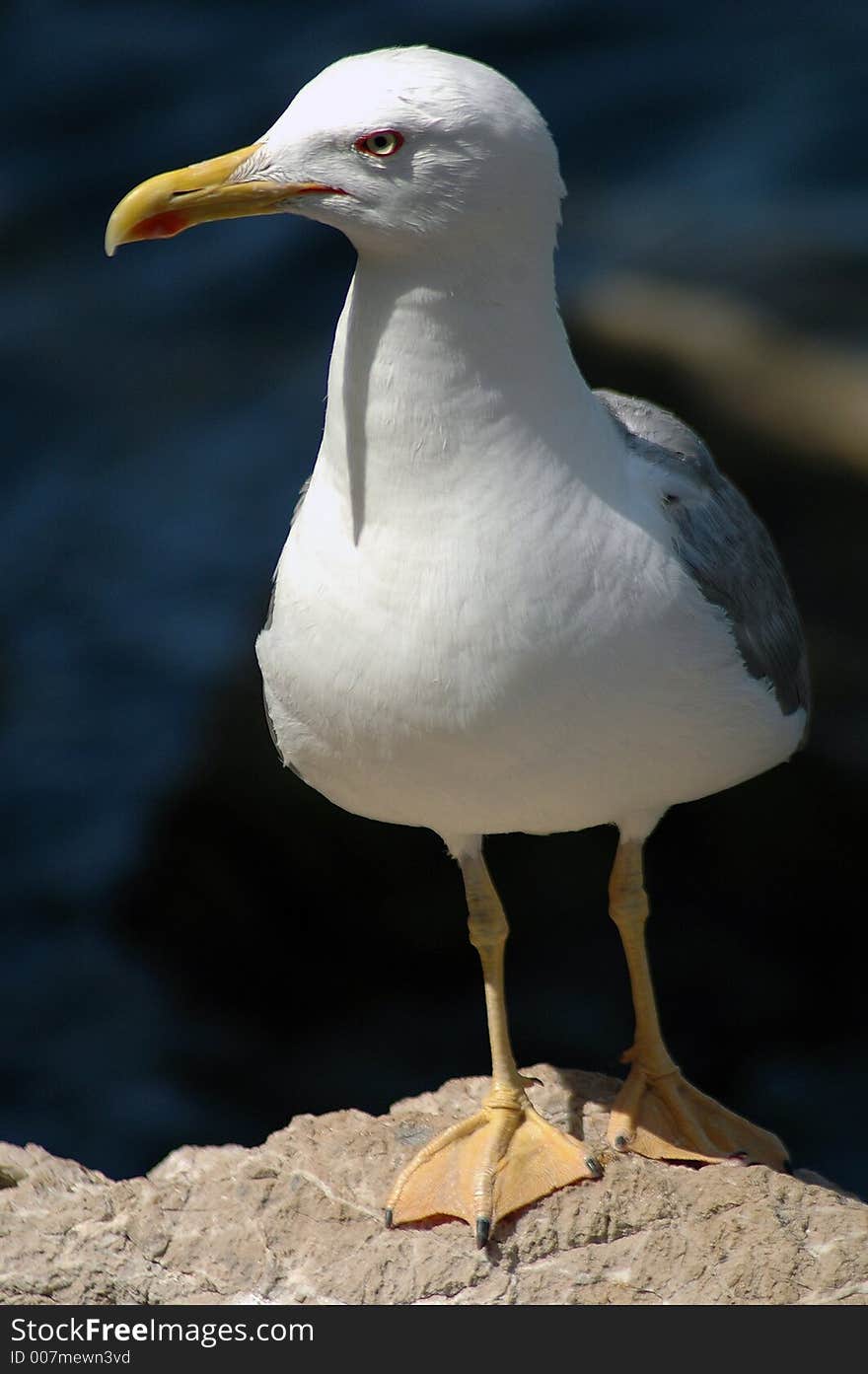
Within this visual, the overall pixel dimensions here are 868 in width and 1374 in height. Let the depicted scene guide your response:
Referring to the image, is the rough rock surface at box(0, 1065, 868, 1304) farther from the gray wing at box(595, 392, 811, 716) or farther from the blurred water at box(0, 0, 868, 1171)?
the blurred water at box(0, 0, 868, 1171)

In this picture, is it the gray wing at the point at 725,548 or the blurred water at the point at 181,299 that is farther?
the blurred water at the point at 181,299

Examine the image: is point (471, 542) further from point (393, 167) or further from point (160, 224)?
point (160, 224)

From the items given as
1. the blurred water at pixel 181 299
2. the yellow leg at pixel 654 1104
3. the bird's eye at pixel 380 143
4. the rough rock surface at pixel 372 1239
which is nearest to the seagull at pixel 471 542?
the bird's eye at pixel 380 143

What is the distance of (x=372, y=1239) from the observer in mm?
5836

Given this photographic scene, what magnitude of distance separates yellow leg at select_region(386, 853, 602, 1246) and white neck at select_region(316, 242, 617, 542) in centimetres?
174

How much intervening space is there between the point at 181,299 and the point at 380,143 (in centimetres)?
745

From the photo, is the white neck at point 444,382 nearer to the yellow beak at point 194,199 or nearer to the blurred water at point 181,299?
the yellow beak at point 194,199

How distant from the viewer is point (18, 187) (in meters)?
12.3

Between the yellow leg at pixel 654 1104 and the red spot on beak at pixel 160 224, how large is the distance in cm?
267

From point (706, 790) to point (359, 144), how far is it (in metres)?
2.32

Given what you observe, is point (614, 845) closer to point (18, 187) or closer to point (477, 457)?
point (477, 457)

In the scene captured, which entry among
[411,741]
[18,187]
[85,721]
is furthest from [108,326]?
[411,741]

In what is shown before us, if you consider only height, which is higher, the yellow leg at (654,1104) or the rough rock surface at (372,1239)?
the yellow leg at (654,1104)

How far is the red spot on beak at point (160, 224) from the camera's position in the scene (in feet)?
15.7
